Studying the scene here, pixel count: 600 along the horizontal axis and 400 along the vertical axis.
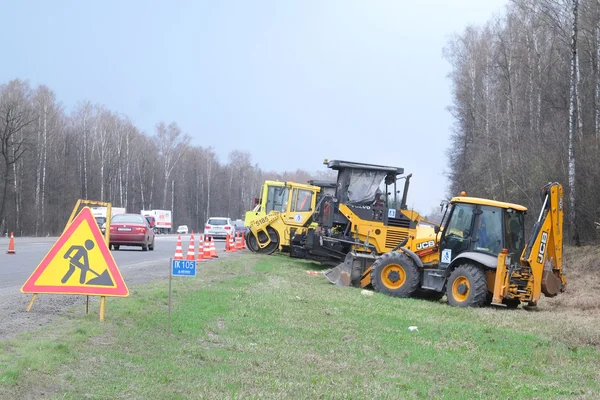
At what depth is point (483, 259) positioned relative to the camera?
15.8 metres

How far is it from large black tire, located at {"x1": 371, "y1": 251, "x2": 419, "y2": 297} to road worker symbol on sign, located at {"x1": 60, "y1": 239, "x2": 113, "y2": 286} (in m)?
8.73

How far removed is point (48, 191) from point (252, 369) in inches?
2857

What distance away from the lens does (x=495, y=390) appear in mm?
8047

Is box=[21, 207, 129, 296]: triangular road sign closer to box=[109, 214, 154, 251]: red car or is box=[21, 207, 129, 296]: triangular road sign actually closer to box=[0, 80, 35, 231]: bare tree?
box=[109, 214, 154, 251]: red car

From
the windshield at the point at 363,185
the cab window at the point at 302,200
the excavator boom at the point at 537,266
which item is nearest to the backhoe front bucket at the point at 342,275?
the windshield at the point at 363,185

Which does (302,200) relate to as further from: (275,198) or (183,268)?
(183,268)

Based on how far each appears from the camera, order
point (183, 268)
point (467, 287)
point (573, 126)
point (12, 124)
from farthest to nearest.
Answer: point (12, 124) < point (573, 126) < point (467, 287) < point (183, 268)

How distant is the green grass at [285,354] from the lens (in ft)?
24.2

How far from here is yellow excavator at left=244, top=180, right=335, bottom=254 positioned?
30.2 meters

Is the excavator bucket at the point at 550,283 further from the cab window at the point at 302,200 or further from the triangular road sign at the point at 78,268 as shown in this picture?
the cab window at the point at 302,200

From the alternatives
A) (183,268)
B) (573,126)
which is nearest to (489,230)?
(183,268)

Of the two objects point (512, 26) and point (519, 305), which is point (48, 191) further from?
point (519, 305)

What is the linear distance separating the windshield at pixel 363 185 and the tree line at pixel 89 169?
35553mm

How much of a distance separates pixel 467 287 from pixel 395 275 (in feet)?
7.00
